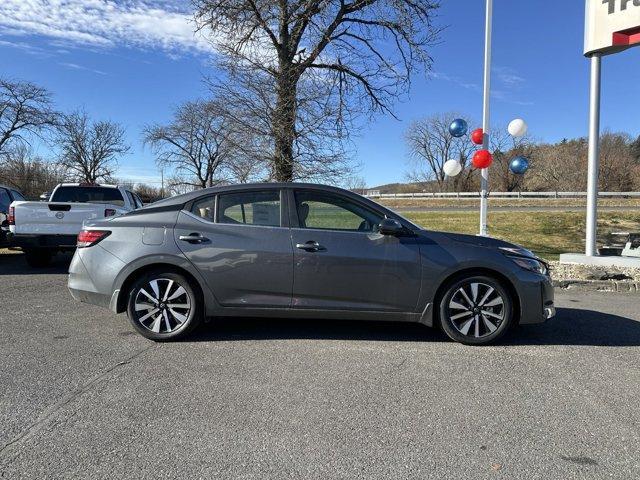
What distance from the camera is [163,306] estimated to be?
16.5 feet

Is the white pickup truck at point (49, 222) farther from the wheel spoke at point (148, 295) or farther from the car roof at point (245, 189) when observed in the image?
the wheel spoke at point (148, 295)

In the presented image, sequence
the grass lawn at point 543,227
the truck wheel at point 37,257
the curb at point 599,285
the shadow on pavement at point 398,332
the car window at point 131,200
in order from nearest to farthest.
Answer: the shadow on pavement at point 398,332
the curb at point 599,285
the truck wheel at point 37,257
the car window at point 131,200
the grass lawn at point 543,227

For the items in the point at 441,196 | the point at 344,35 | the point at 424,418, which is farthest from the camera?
the point at 441,196

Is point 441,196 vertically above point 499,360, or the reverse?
point 441,196

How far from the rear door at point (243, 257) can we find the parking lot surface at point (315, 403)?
512mm

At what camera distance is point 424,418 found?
3.37 meters

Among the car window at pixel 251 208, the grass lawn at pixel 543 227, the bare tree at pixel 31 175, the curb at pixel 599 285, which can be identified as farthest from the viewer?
the bare tree at pixel 31 175

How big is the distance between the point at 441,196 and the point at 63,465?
51.1 metres

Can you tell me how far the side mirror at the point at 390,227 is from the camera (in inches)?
193

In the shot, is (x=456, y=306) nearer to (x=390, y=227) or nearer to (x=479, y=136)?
(x=390, y=227)

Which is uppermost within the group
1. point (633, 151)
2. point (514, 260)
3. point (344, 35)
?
point (633, 151)

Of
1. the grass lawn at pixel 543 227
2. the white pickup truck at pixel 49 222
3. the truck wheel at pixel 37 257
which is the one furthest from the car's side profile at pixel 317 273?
the grass lawn at pixel 543 227

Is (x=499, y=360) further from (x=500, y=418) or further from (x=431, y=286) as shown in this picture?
(x=500, y=418)

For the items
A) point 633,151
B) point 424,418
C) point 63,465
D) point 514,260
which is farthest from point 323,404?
point 633,151
